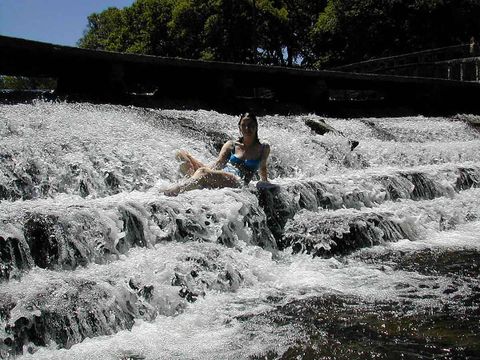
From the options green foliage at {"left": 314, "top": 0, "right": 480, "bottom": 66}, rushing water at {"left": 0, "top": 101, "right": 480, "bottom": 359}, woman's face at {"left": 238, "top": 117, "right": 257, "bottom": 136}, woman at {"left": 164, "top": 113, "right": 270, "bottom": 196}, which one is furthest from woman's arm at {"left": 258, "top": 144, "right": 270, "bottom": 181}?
green foliage at {"left": 314, "top": 0, "right": 480, "bottom": 66}

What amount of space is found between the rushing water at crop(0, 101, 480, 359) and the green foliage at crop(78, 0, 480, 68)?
18.7m

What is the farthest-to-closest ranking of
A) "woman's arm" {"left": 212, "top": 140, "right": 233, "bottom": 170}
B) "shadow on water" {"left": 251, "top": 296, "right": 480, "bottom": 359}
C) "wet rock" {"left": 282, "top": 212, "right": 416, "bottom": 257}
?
"woman's arm" {"left": 212, "top": 140, "right": 233, "bottom": 170}, "wet rock" {"left": 282, "top": 212, "right": 416, "bottom": 257}, "shadow on water" {"left": 251, "top": 296, "right": 480, "bottom": 359}

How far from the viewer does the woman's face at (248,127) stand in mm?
5957

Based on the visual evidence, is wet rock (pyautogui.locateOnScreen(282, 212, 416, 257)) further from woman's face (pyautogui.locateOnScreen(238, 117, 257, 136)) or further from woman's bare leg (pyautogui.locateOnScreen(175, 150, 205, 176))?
woman's bare leg (pyautogui.locateOnScreen(175, 150, 205, 176))

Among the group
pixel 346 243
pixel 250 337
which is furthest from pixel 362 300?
pixel 346 243

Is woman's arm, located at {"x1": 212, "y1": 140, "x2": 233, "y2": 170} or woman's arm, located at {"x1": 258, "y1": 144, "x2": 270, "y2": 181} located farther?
woman's arm, located at {"x1": 212, "y1": 140, "x2": 233, "y2": 170}

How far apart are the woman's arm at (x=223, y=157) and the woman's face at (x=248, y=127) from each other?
0.27 m

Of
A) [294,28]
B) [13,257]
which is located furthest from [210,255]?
[294,28]

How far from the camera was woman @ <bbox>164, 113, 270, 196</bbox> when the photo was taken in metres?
5.73

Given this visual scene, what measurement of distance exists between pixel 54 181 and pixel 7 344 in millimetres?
2885

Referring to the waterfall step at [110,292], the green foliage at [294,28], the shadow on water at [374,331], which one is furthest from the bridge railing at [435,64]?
the shadow on water at [374,331]

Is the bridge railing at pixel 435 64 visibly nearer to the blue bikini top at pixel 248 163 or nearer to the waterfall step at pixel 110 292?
the blue bikini top at pixel 248 163

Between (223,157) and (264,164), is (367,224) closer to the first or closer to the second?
(264,164)

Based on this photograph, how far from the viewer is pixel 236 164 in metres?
6.13
